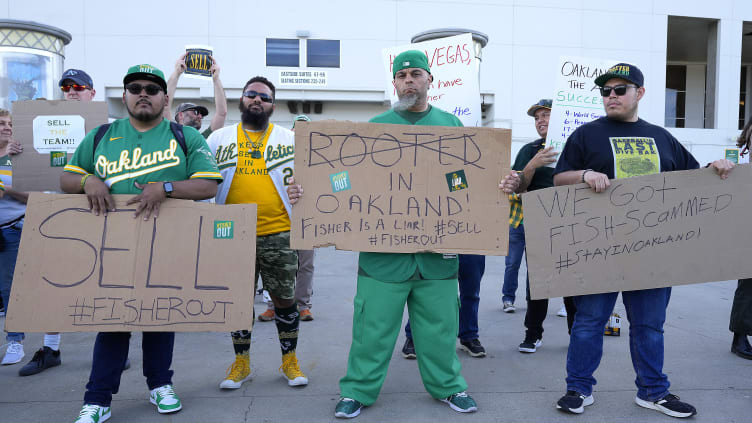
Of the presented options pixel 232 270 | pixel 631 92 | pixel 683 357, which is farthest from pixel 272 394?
pixel 683 357

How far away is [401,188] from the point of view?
10.5 ft

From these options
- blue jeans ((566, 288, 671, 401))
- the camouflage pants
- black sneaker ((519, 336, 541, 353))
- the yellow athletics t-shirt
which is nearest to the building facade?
black sneaker ((519, 336, 541, 353))

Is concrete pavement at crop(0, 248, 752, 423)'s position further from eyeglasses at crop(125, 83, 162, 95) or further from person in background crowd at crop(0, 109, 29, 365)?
eyeglasses at crop(125, 83, 162, 95)

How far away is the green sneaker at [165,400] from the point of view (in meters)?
3.18

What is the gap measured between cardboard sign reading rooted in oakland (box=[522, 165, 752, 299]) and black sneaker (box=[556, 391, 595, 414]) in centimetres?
62

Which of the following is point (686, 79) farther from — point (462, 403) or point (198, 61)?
point (462, 403)

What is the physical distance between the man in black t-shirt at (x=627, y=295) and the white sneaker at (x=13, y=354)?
397 centimetres

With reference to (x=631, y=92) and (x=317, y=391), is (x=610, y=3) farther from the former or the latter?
(x=317, y=391)

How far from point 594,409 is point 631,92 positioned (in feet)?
6.31

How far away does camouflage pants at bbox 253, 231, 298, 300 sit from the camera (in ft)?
11.8

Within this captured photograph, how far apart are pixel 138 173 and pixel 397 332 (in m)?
1.76

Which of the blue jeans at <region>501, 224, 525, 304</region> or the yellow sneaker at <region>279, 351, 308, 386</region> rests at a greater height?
the blue jeans at <region>501, 224, 525, 304</region>

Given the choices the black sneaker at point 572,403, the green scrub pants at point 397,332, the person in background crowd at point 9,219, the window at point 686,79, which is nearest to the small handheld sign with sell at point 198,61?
the person in background crowd at point 9,219

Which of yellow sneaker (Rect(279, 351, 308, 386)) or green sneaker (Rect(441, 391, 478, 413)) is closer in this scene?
green sneaker (Rect(441, 391, 478, 413))
